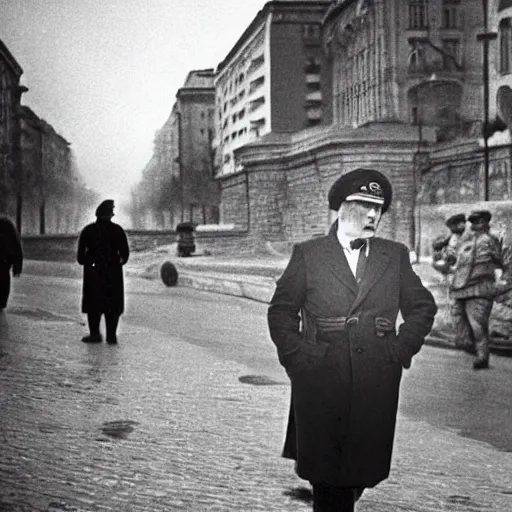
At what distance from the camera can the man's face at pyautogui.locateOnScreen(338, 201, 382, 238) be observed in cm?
275

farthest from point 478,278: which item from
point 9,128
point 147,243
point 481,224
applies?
point 9,128

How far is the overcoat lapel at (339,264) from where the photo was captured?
268 centimetres

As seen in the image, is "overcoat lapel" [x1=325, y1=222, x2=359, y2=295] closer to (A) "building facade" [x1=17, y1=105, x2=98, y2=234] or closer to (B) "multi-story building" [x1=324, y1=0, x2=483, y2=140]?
(A) "building facade" [x1=17, y1=105, x2=98, y2=234]

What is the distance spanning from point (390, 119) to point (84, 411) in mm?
3293

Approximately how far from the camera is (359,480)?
2662 mm

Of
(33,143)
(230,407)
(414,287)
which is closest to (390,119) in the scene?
(33,143)

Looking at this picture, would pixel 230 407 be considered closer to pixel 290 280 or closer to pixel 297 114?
pixel 290 280

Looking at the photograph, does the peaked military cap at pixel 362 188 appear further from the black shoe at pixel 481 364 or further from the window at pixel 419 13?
the window at pixel 419 13

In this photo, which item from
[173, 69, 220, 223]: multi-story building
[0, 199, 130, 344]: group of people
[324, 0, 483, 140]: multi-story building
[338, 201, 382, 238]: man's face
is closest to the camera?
[338, 201, 382, 238]: man's face

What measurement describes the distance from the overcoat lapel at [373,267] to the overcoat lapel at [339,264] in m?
0.02

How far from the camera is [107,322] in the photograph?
5.64 metres

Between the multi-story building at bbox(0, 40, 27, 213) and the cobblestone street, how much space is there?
3.49 feet

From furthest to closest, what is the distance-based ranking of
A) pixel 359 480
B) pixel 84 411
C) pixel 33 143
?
pixel 33 143
pixel 84 411
pixel 359 480

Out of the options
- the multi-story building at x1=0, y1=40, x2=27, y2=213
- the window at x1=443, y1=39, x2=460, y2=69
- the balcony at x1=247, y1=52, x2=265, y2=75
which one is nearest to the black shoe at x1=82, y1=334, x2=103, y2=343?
the multi-story building at x1=0, y1=40, x2=27, y2=213
